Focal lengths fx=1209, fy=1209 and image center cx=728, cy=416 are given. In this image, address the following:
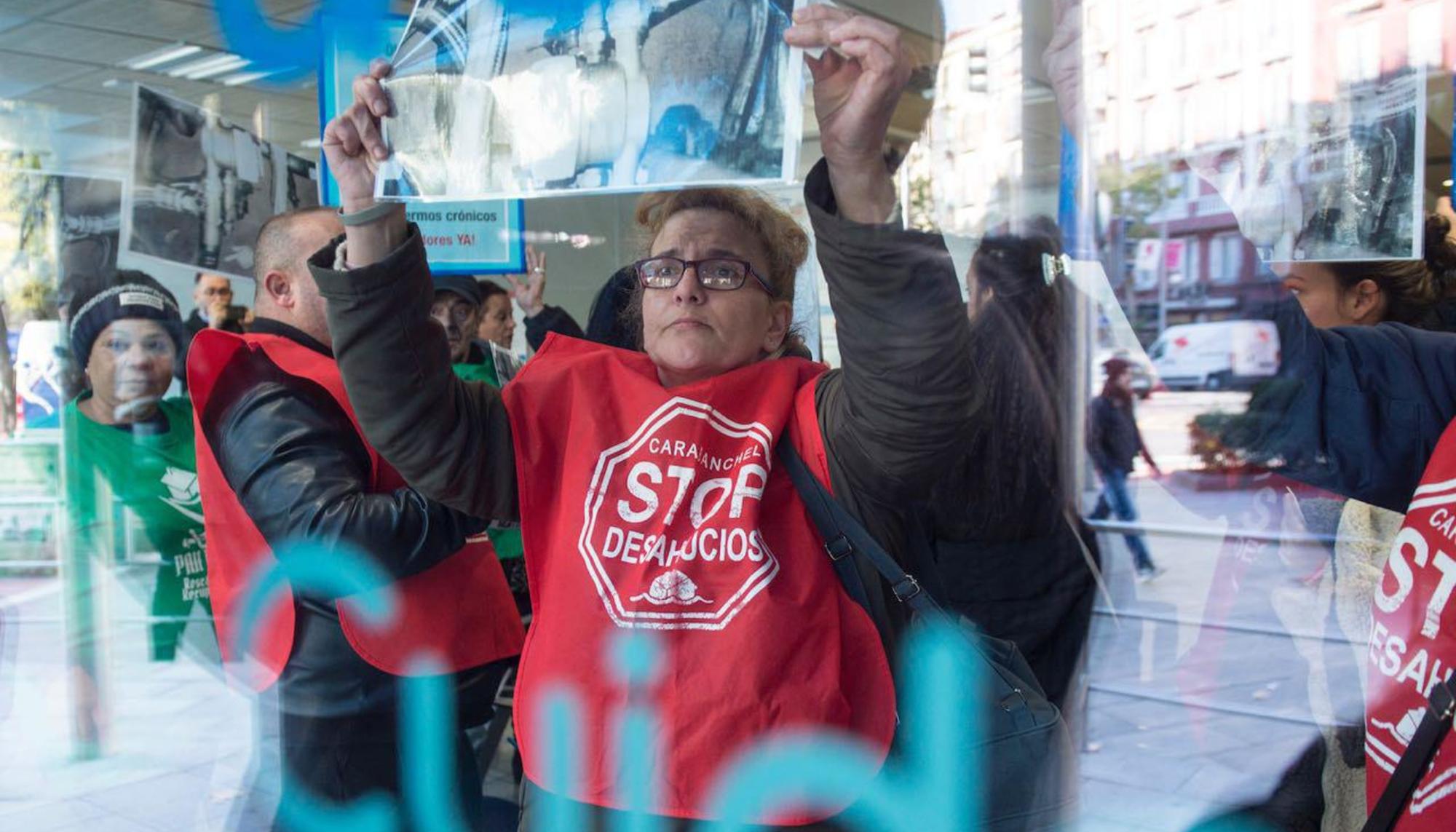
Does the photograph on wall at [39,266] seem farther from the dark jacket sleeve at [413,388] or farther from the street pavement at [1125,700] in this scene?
the dark jacket sleeve at [413,388]

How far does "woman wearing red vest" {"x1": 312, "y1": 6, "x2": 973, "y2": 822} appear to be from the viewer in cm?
113

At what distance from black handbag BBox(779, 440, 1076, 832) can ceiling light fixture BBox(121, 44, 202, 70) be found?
119 inches

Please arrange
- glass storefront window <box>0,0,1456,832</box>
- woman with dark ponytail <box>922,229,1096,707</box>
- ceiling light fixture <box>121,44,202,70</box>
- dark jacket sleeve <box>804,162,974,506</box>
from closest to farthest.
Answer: dark jacket sleeve <box>804,162,974,506</box> → glass storefront window <box>0,0,1456,832</box> → woman with dark ponytail <box>922,229,1096,707</box> → ceiling light fixture <box>121,44,202,70</box>

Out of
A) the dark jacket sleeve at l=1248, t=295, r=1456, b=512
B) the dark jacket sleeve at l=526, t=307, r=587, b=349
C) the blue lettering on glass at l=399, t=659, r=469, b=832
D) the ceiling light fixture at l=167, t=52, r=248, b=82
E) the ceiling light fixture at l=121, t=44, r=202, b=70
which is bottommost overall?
the blue lettering on glass at l=399, t=659, r=469, b=832

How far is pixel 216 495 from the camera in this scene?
6.25ft

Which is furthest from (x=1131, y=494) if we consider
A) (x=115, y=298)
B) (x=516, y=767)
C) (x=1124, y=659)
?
(x=115, y=298)

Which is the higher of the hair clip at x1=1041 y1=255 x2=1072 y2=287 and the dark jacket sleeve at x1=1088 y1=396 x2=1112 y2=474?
the hair clip at x1=1041 y1=255 x2=1072 y2=287

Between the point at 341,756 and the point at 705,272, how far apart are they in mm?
1042

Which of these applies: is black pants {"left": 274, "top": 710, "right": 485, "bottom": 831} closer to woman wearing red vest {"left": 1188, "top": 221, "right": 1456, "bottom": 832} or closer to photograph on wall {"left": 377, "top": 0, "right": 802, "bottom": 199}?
photograph on wall {"left": 377, "top": 0, "right": 802, "bottom": 199}

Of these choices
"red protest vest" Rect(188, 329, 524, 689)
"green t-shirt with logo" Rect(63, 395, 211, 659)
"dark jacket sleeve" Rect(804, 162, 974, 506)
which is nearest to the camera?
"dark jacket sleeve" Rect(804, 162, 974, 506)

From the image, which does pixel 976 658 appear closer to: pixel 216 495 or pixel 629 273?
pixel 629 273

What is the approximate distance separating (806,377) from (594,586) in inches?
13.4

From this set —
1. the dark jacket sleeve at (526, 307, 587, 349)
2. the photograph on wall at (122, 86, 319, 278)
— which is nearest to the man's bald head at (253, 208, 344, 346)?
the photograph on wall at (122, 86, 319, 278)

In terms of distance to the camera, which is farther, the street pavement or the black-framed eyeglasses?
the street pavement
